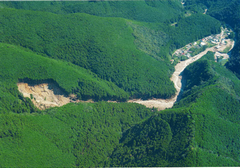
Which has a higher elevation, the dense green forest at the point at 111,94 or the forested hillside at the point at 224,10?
the forested hillside at the point at 224,10

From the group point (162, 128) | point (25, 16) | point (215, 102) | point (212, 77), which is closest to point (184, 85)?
point (212, 77)

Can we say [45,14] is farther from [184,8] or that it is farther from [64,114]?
[184,8]

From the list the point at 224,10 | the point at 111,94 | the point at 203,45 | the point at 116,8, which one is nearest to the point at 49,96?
the point at 111,94

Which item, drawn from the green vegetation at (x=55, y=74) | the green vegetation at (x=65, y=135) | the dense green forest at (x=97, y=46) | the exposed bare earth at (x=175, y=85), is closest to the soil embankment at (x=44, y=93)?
the green vegetation at (x=55, y=74)

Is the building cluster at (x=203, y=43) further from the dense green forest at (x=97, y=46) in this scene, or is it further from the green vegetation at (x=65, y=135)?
the green vegetation at (x=65, y=135)

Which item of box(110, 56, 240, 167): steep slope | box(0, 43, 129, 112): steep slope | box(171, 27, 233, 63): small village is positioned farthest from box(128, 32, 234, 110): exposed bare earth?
box(110, 56, 240, 167): steep slope

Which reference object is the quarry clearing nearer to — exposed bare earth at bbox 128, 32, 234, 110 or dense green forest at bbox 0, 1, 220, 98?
exposed bare earth at bbox 128, 32, 234, 110
